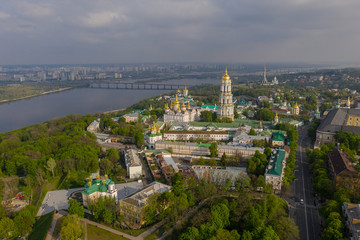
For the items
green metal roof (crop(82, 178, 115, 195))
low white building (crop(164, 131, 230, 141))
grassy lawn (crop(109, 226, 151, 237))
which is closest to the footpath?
grassy lawn (crop(109, 226, 151, 237))

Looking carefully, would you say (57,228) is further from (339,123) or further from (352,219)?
(339,123)

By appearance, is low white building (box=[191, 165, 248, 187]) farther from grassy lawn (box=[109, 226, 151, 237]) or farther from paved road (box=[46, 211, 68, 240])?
paved road (box=[46, 211, 68, 240])

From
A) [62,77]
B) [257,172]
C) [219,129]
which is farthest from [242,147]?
[62,77]

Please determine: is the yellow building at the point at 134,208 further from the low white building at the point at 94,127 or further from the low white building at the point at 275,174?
the low white building at the point at 94,127

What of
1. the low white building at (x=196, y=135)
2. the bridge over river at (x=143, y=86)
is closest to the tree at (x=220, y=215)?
the low white building at (x=196, y=135)

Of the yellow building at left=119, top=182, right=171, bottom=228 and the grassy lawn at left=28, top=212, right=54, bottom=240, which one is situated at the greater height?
the yellow building at left=119, top=182, right=171, bottom=228

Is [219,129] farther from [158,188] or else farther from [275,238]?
[275,238]
